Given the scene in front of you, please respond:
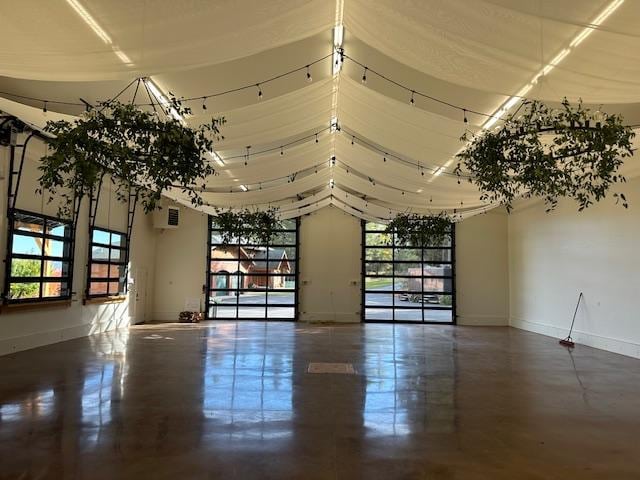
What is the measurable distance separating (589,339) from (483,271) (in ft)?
14.3

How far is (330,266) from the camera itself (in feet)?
44.2

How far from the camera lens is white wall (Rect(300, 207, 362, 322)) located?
13.4 meters

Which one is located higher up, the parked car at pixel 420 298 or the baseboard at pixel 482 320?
the parked car at pixel 420 298

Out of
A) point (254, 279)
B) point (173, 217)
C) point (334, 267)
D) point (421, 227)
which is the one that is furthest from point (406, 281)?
point (173, 217)

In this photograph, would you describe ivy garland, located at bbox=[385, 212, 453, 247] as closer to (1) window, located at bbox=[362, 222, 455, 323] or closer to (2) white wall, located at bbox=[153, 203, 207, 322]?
(1) window, located at bbox=[362, 222, 455, 323]

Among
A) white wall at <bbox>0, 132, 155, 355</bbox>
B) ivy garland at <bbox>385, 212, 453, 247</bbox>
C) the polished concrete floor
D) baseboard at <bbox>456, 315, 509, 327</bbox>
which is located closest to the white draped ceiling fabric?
white wall at <bbox>0, 132, 155, 355</bbox>

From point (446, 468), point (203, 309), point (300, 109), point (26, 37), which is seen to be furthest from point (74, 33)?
point (203, 309)

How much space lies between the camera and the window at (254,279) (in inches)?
532

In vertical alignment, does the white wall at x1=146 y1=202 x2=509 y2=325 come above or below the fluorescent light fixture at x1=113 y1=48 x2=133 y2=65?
below

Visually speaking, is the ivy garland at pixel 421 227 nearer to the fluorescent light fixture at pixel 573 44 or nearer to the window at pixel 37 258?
the fluorescent light fixture at pixel 573 44

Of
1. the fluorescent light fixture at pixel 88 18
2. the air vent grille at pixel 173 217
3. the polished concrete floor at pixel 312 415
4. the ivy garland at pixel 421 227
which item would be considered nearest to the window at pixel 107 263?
the air vent grille at pixel 173 217

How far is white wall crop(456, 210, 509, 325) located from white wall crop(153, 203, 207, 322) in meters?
7.56

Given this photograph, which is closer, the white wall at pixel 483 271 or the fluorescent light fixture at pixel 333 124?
the fluorescent light fixture at pixel 333 124

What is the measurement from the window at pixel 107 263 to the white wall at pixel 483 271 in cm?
911
